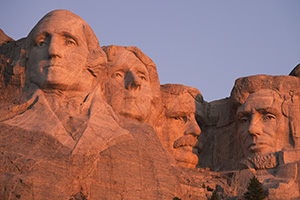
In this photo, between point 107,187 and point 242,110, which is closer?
point 107,187

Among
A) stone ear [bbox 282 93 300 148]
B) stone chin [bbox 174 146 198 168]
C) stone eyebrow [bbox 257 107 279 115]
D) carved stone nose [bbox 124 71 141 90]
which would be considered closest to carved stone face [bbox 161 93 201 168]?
stone chin [bbox 174 146 198 168]

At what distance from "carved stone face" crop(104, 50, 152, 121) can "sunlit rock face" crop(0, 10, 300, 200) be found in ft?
0.09

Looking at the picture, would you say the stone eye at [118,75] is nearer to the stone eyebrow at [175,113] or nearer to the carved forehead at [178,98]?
the carved forehead at [178,98]

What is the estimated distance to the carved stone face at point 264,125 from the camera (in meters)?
21.2

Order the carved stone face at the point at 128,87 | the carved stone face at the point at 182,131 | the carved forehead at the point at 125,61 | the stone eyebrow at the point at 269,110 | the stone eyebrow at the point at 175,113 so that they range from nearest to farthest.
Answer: the carved stone face at the point at 128,87
the carved forehead at the point at 125,61
the stone eyebrow at the point at 269,110
the carved stone face at the point at 182,131
the stone eyebrow at the point at 175,113

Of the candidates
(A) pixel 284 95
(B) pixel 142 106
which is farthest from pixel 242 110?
(B) pixel 142 106

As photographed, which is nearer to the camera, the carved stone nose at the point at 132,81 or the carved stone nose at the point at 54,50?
the carved stone nose at the point at 54,50

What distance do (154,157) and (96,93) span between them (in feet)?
7.31

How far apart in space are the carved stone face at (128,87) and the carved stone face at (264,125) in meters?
2.91

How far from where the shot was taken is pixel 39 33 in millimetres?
19094

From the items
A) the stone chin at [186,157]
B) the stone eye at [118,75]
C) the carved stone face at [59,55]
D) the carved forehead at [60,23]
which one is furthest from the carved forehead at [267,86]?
the carved forehead at [60,23]

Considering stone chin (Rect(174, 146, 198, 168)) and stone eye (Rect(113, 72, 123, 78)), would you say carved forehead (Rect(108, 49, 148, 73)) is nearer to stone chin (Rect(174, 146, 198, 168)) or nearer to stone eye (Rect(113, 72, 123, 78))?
stone eye (Rect(113, 72, 123, 78))

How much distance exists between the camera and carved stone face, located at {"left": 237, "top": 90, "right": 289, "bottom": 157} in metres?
21.2

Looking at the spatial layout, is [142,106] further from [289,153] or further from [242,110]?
[289,153]
